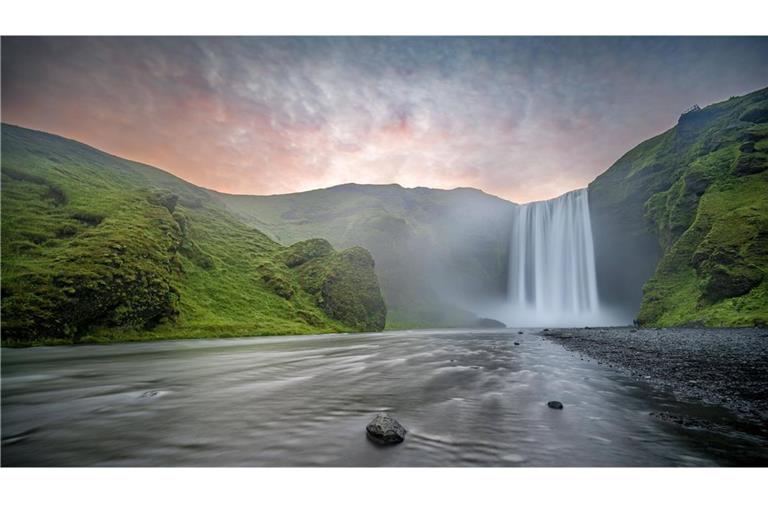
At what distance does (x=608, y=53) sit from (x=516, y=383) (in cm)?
1209

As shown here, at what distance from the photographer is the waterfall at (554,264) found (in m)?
90.8

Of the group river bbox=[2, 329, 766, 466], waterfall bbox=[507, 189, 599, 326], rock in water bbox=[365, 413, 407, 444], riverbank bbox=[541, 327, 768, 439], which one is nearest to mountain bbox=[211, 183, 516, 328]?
waterfall bbox=[507, 189, 599, 326]

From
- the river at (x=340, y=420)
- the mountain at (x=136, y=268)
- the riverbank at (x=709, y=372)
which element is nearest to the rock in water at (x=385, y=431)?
the river at (x=340, y=420)

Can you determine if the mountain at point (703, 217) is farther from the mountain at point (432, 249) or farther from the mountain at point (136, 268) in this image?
the mountain at point (432, 249)

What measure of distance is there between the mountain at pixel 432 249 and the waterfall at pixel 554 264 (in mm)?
11227

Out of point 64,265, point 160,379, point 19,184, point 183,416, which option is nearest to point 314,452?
point 183,416

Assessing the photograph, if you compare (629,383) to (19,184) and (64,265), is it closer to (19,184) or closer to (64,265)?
(64,265)

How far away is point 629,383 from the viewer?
1130cm

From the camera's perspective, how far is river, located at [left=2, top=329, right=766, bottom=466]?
A: 518 centimetres

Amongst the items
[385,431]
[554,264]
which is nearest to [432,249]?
[554,264]

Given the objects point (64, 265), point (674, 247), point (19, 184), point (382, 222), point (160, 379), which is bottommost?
point (160, 379)

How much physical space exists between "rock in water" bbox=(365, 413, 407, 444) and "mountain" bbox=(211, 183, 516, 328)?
332 feet

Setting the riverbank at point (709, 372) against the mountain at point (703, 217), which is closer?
the riverbank at point (709, 372)

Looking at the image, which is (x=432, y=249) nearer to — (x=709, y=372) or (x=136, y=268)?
(x=136, y=268)
